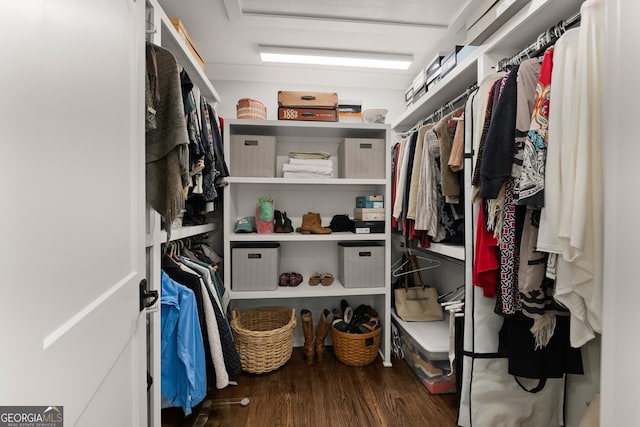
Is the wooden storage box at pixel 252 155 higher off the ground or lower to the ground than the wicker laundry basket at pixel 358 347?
higher

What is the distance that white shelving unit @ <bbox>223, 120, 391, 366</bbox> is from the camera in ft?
6.76

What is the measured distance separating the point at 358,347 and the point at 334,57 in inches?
82.8

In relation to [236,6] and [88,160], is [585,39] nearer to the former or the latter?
[88,160]

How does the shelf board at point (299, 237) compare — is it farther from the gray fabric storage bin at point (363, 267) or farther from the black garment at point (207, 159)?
the black garment at point (207, 159)

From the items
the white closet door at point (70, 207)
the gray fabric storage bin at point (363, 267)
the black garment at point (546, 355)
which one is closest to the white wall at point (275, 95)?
the gray fabric storage bin at point (363, 267)

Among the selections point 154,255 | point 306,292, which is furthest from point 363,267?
point 154,255

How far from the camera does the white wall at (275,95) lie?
2488 mm

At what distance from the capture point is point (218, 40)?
2.05 metres

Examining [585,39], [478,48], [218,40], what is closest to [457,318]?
[585,39]

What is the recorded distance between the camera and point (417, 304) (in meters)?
2.10

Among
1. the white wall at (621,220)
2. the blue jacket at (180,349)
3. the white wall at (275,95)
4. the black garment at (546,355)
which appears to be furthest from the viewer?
the white wall at (275,95)

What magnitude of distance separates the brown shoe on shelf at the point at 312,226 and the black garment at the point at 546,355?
1267 mm

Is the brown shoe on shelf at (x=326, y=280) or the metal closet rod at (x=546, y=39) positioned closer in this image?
the metal closet rod at (x=546, y=39)

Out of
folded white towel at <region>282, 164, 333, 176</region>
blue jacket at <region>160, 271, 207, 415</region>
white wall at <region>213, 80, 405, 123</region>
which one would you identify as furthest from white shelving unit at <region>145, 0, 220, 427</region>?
white wall at <region>213, 80, 405, 123</region>
